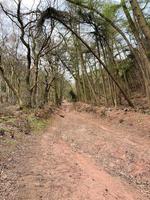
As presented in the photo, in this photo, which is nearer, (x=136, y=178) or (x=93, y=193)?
(x=93, y=193)

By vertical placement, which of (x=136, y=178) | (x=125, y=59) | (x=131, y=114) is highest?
(x=125, y=59)

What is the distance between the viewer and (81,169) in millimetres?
7172

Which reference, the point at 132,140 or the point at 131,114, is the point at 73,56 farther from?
the point at 132,140

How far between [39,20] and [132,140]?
37.5 feet

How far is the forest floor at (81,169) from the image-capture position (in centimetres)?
570

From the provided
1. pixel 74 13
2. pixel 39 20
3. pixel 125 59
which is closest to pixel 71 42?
pixel 125 59

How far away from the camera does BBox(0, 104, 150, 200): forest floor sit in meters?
5.70

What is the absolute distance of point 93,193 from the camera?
5625 millimetres

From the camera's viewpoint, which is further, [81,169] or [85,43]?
[85,43]

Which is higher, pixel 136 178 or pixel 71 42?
pixel 71 42

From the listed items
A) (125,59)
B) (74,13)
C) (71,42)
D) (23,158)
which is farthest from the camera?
(125,59)

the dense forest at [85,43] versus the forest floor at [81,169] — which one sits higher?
the dense forest at [85,43]

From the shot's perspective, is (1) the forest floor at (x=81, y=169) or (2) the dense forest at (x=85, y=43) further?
(2) the dense forest at (x=85, y=43)

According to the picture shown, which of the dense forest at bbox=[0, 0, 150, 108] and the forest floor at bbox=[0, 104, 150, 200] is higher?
the dense forest at bbox=[0, 0, 150, 108]
